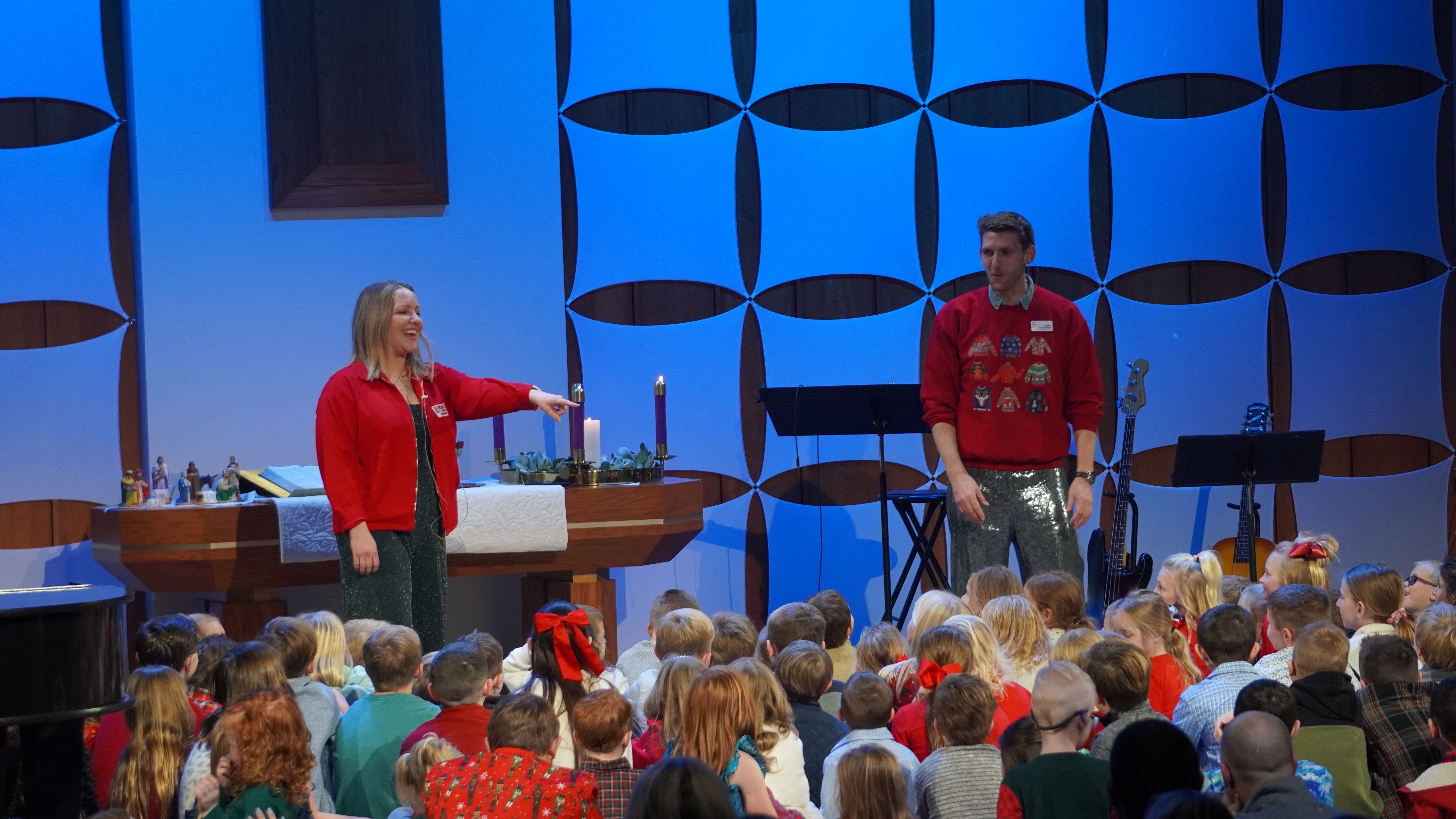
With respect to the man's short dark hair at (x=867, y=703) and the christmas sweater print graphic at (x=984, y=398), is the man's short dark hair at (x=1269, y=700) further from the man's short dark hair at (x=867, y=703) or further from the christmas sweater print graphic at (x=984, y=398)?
the christmas sweater print graphic at (x=984, y=398)

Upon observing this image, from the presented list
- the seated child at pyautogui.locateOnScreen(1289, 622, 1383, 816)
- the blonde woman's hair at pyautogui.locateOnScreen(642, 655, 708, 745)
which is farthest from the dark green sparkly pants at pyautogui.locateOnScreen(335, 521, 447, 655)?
the seated child at pyautogui.locateOnScreen(1289, 622, 1383, 816)

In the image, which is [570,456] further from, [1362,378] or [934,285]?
[1362,378]

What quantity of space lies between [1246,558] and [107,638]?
5200mm

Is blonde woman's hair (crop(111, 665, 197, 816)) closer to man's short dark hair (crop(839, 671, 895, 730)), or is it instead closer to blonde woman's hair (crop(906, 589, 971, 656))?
man's short dark hair (crop(839, 671, 895, 730))

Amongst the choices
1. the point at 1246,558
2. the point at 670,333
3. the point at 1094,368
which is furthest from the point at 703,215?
the point at 1246,558

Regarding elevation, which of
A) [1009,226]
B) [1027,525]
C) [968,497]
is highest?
[1009,226]

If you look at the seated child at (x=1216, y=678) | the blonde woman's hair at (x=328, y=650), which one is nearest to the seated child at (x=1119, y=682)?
the seated child at (x=1216, y=678)

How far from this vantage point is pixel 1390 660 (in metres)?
3.24

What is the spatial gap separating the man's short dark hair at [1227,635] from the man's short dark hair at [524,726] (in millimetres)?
1649

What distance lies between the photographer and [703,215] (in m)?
6.66

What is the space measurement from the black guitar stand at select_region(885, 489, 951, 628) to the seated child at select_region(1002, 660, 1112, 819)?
9.60 ft

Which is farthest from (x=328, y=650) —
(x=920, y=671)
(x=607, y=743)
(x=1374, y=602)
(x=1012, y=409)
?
(x=1374, y=602)

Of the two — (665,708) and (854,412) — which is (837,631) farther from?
(854,412)

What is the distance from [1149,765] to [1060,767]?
395mm
